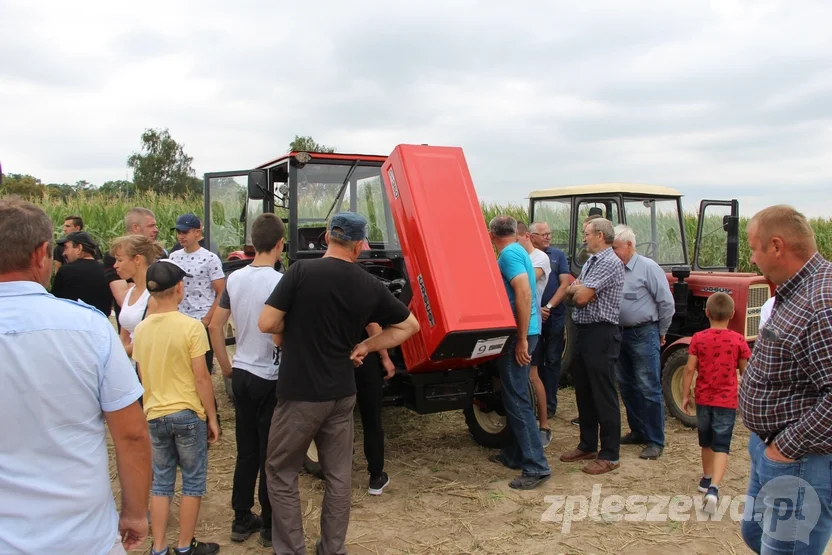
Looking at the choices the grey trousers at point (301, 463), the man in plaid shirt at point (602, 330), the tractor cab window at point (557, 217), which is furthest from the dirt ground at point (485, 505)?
the tractor cab window at point (557, 217)

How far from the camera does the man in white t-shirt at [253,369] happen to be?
3250 mm

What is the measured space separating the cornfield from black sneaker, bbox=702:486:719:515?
3.22 m

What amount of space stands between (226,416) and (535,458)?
2.99 metres

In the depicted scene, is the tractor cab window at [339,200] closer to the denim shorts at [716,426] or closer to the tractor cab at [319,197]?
the tractor cab at [319,197]

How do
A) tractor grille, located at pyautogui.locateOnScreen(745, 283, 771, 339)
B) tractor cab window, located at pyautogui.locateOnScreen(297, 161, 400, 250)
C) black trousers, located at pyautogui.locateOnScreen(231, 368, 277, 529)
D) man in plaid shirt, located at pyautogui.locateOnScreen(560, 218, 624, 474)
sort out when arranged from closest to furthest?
black trousers, located at pyautogui.locateOnScreen(231, 368, 277, 529) → man in plaid shirt, located at pyautogui.locateOnScreen(560, 218, 624, 474) → tractor cab window, located at pyautogui.locateOnScreen(297, 161, 400, 250) → tractor grille, located at pyautogui.locateOnScreen(745, 283, 771, 339)

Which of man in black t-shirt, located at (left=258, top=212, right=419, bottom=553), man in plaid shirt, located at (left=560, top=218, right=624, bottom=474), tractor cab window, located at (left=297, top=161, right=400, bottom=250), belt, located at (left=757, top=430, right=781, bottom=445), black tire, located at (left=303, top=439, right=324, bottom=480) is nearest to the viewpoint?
belt, located at (left=757, top=430, right=781, bottom=445)

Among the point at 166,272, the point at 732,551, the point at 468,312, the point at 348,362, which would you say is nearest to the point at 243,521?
the point at 348,362

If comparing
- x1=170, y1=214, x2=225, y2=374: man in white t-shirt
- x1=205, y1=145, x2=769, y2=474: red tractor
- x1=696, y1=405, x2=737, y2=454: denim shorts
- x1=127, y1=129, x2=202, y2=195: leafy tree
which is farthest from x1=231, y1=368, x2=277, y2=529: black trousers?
x1=127, y1=129, x2=202, y2=195: leafy tree

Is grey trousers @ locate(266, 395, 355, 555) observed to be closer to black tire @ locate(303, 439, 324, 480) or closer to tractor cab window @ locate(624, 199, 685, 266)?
black tire @ locate(303, 439, 324, 480)

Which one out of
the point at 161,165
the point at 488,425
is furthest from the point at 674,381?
the point at 161,165

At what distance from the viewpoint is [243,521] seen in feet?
11.1

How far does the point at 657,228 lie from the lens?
6574mm

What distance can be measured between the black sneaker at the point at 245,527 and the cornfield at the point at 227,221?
262 centimetres

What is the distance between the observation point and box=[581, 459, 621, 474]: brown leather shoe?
4262mm
